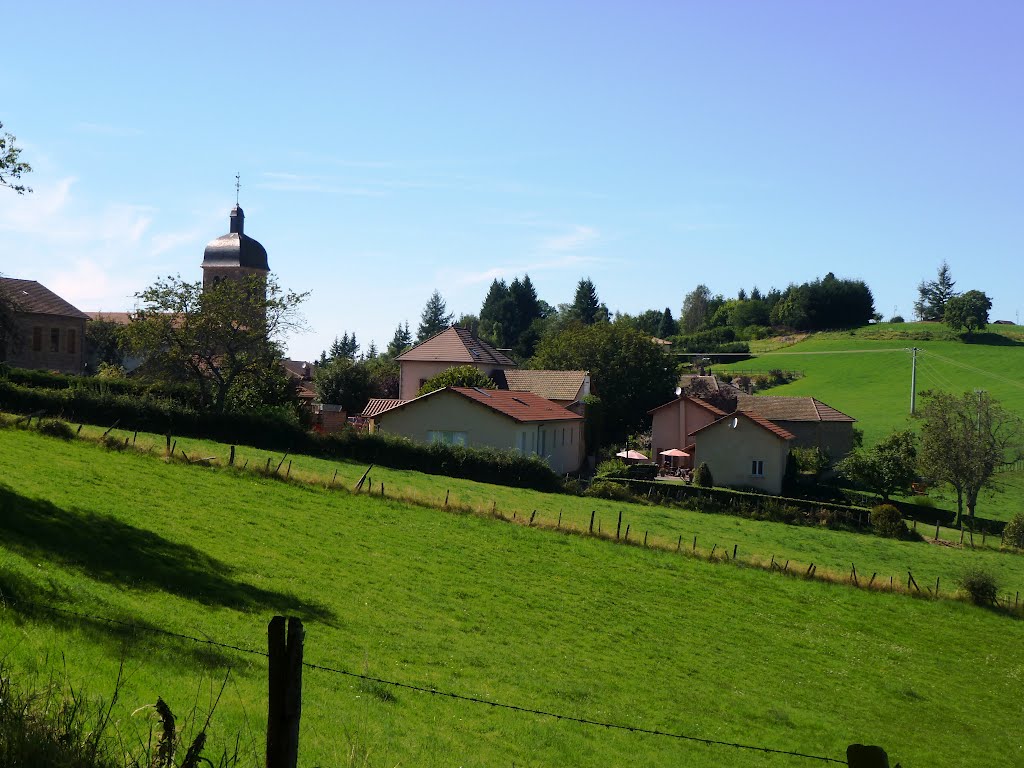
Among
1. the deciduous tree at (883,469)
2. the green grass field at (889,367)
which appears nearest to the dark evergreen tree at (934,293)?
the green grass field at (889,367)

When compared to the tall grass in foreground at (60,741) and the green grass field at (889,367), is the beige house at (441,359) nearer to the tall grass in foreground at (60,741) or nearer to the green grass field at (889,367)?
the green grass field at (889,367)

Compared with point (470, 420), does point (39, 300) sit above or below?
above

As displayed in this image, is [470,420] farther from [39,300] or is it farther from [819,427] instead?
[39,300]

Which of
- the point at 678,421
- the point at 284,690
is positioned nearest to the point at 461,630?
the point at 284,690

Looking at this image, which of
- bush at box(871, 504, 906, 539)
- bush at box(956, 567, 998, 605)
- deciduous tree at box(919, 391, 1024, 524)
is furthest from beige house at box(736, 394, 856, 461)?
bush at box(956, 567, 998, 605)

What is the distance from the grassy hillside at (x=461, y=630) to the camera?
1156cm

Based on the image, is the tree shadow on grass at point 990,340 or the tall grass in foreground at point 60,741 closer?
the tall grass in foreground at point 60,741

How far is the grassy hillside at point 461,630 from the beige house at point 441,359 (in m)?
45.7

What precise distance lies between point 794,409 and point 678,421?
958cm

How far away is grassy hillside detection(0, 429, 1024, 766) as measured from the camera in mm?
11562

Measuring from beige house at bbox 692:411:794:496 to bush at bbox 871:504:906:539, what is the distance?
11436mm

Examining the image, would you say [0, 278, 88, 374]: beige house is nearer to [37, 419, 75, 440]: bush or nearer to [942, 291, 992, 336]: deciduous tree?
[37, 419, 75, 440]: bush

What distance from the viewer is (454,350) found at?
253 ft

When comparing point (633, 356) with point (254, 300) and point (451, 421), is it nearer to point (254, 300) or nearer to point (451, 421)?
point (451, 421)
